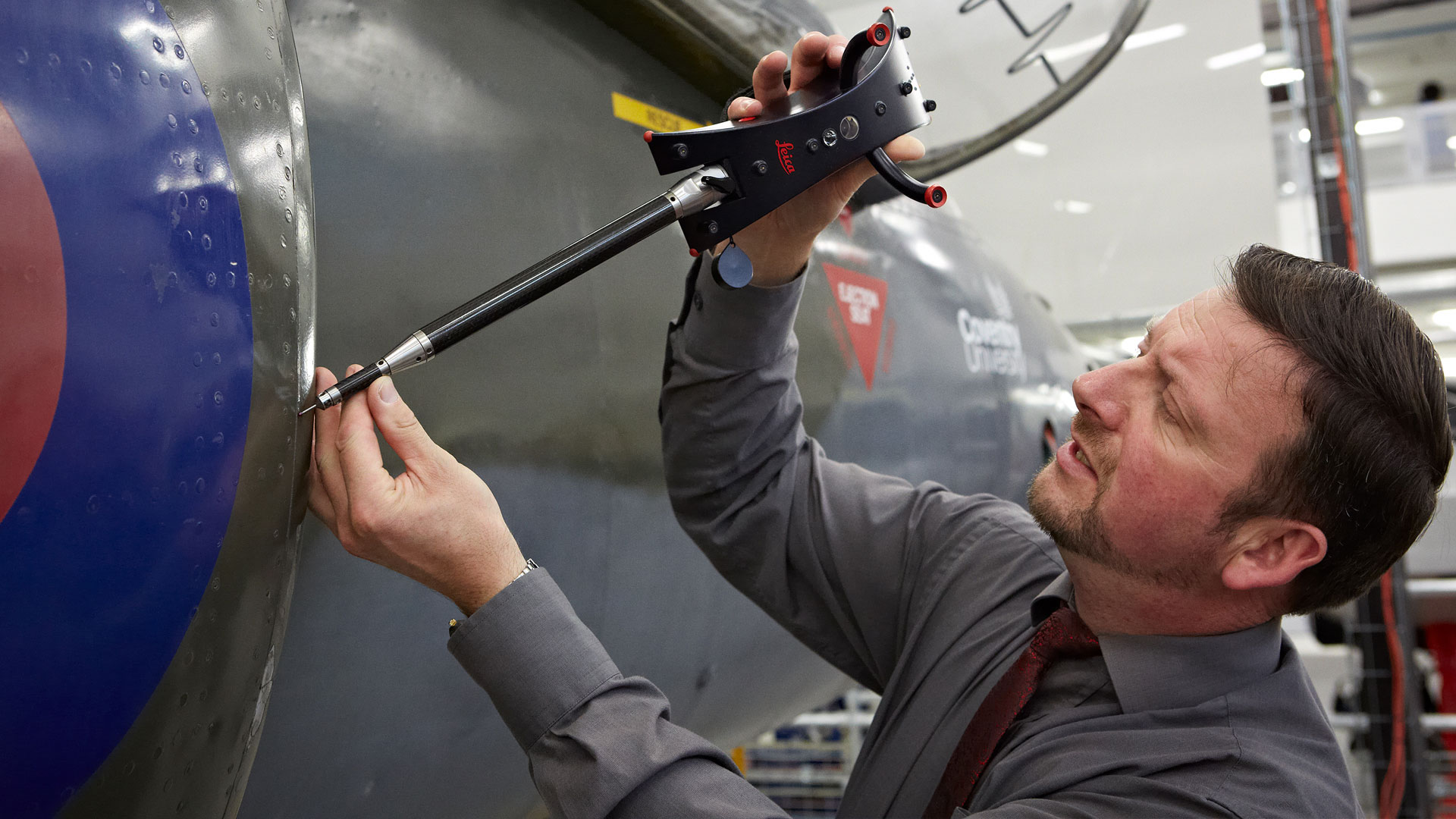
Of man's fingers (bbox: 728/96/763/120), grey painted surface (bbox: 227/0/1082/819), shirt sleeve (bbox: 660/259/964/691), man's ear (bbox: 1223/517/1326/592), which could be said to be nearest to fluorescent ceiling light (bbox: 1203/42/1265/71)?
grey painted surface (bbox: 227/0/1082/819)

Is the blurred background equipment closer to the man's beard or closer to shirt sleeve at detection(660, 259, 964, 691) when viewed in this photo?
shirt sleeve at detection(660, 259, 964, 691)

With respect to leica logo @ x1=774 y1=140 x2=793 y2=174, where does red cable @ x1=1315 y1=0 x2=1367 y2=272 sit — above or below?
below

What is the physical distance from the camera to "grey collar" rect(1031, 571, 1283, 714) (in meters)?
0.79

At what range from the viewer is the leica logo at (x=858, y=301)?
4.73 feet

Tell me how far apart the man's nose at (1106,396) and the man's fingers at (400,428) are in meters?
0.50

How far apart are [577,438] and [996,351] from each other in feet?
3.90

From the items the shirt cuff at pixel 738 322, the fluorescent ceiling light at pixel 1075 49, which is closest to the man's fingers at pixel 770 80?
the shirt cuff at pixel 738 322

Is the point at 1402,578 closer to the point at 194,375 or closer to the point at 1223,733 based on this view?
the point at 1223,733

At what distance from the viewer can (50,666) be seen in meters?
0.48

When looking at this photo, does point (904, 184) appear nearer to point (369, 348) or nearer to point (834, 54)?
point (834, 54)

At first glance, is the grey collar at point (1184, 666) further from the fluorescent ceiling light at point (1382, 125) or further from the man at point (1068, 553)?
the fluorescent ceiling light at point (1382, 125)

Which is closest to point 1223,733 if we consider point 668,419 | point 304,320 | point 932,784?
point 932,784

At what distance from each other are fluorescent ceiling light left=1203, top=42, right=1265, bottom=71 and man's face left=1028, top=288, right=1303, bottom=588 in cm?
513

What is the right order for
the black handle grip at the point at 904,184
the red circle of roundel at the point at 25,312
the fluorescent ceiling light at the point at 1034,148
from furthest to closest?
the fluorescent ceiling light at the point at 1034,148 < the black handle grip at the point at 904,184 < the red circle of roundel at the point at 25,312
